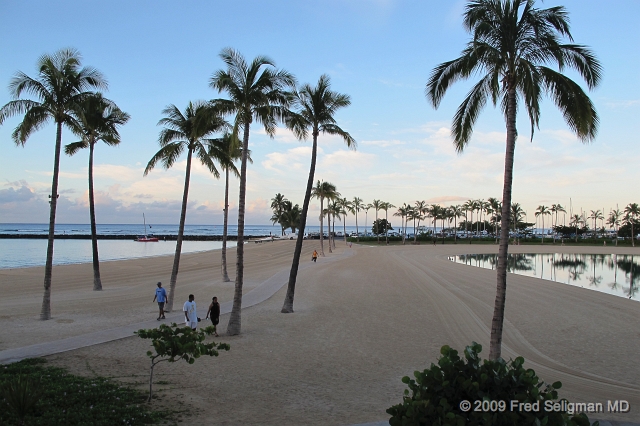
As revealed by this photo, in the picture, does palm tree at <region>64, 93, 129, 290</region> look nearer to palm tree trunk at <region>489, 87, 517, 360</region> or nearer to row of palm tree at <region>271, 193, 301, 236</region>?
palm tree trunk at <region>489, 87, 517, 360</region>

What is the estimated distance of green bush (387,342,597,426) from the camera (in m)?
4.30

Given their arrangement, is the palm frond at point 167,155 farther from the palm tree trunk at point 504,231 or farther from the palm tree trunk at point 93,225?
the palm tree trunk at point 504,231

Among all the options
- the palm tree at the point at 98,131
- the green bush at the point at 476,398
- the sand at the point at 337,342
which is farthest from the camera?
the palm tree at the point at 98,131

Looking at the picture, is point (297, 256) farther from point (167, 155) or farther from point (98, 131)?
point (98, 131)

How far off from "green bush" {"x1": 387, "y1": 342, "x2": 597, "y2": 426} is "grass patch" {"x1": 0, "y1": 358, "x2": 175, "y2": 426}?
15.6 feet

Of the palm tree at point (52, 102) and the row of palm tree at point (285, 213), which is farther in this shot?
the row of palm tree at point (285, 213)

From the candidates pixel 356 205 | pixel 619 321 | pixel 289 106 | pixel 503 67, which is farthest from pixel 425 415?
pixel 356 205

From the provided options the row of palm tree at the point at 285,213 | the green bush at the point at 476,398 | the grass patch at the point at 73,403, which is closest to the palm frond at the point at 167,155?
the grass patch at the point at 73,403

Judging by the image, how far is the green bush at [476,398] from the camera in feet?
14.1

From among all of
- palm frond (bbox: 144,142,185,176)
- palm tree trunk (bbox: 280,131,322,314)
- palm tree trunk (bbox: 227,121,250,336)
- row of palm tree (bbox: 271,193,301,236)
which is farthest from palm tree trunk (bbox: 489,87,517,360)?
row of palm tree (bbox: 271,193,301,236)

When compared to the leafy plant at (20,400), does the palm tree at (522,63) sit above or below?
above

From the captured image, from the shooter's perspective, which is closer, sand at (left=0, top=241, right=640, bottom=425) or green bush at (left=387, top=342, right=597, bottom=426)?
green bush at (left=387, top=342, right=597, bottom=426)

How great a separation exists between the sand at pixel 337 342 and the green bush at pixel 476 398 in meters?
3.58

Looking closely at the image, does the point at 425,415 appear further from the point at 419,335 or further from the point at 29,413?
the point at 419,335
